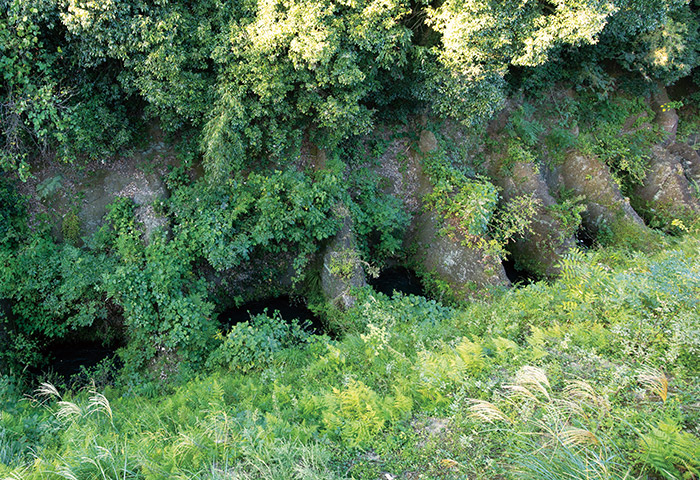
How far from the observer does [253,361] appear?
7.12 metres

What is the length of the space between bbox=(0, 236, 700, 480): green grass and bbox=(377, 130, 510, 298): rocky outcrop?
12.9 ft

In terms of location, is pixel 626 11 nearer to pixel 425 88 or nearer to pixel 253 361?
pixel 425 88

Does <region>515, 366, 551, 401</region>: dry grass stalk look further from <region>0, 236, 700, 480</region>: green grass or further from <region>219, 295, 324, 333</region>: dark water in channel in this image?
<region>219, 295, 324, 333</region>: dark water in channel

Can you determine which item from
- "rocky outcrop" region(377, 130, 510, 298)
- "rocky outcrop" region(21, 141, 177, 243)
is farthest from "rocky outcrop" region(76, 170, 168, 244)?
"rocky outcrop" region(377, 130, 510, 298)

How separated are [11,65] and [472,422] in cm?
927

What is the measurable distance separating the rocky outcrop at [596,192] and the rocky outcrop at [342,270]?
8.21 metres

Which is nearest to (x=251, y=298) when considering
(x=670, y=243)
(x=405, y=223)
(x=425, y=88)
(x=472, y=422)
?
(x=405, y=223)

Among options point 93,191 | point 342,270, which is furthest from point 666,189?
point 93,191

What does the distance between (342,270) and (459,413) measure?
571 cm

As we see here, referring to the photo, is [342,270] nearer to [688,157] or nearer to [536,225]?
A: [536,225]

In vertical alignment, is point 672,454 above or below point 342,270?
above

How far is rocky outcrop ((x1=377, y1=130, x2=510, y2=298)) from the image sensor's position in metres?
9.99

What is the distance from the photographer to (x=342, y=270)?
30.2 ft

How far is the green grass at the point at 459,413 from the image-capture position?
3076mm
